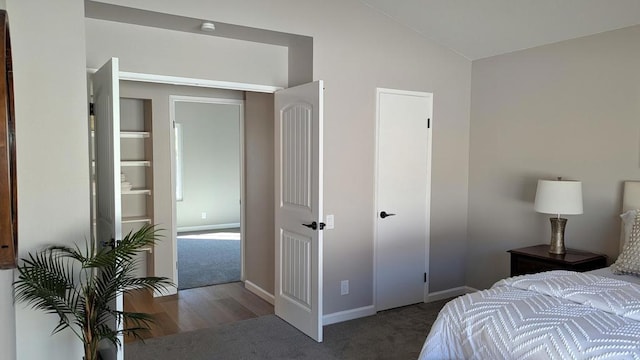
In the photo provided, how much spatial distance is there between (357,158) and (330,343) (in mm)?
1580

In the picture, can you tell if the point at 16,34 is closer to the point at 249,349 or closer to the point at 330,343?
the point at 249,349

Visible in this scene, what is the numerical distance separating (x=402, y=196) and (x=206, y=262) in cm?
332

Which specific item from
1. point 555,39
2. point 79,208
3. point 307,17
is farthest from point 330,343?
point 555,39

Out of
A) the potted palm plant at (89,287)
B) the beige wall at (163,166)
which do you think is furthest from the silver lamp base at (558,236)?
the beige wall at (163,166)

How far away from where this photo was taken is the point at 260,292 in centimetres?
502

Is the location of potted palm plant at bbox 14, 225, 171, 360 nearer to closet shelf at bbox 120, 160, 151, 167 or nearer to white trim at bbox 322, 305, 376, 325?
white trim at bbox 322, 305, 376, 325

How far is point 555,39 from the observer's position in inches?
159

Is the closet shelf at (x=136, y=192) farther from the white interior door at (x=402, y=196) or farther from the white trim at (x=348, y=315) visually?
the white interior door at (x=402, y=196)

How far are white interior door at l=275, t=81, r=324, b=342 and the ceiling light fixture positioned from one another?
0.77 meters

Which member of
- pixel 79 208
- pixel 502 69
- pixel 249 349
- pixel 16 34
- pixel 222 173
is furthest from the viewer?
pixel 222 173

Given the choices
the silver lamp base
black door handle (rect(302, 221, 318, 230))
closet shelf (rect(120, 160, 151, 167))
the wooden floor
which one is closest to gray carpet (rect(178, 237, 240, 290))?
the wooden floor

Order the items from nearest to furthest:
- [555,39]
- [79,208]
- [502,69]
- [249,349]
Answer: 1. [79,208]
2. [249,349]
3. [555,39]
4. [502,69]

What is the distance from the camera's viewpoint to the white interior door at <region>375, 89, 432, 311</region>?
173 inches

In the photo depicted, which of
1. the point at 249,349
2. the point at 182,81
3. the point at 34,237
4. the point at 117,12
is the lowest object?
the point at 249,349
